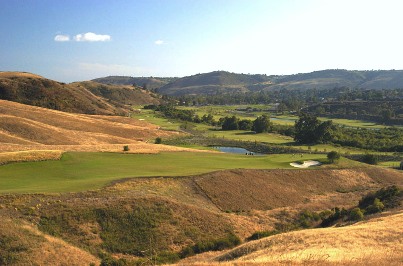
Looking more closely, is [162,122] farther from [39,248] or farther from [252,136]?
[39,248]

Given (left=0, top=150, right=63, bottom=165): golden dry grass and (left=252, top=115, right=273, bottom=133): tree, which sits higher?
(left=0, top=150, right=63, bottom=165): golden dry grass

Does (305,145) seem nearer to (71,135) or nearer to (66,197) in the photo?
(71,135)

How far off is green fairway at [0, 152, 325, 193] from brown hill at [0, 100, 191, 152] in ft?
19.9

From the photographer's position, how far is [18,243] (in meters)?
22.5

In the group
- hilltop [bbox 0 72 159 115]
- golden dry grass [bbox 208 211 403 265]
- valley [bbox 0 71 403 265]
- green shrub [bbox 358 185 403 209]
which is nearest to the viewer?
golden dry grass [bbox 208 211 403 265]

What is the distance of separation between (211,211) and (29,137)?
1813 inches

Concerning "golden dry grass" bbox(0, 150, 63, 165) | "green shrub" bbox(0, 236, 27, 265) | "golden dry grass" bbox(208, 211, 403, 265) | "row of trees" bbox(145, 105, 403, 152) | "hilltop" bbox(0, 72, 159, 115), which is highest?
"hilltop" bbox(0, 72, 159, 115)

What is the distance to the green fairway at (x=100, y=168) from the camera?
32.3m

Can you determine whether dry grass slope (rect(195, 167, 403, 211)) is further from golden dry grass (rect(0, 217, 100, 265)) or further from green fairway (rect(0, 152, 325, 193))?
golden dry grass (rect(0, 217, 100, 265))

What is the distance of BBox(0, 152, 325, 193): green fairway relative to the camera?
32312 millimetres

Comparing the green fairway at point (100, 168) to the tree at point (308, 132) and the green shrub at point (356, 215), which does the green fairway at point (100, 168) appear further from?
the tree at point (308, 132)

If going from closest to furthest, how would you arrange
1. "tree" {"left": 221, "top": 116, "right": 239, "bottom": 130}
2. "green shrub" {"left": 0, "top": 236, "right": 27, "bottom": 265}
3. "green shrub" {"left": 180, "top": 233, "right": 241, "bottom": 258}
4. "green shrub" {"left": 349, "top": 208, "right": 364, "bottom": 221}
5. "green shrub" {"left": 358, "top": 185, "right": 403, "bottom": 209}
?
"green shrub" {"left": 0, "top": 236, "right": 27, "bottom": 265} → "green shrub" {"left": 180, "top": 233, "right": 241, "bottom": 258} → "green shrub" {"left": 349, "top": 208, "right": 364, "bottom": 221} → "green shrub" {"left": 358, "top": 185, "right": 403, "bottom": 209} → "tree" {"left": 221, "top": 116, "right": 239, "bottom": 130}

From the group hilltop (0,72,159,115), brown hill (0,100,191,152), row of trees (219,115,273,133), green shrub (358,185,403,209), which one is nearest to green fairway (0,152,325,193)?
brown hill (0,100,191,152)

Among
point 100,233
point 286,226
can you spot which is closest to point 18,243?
point 100,233
